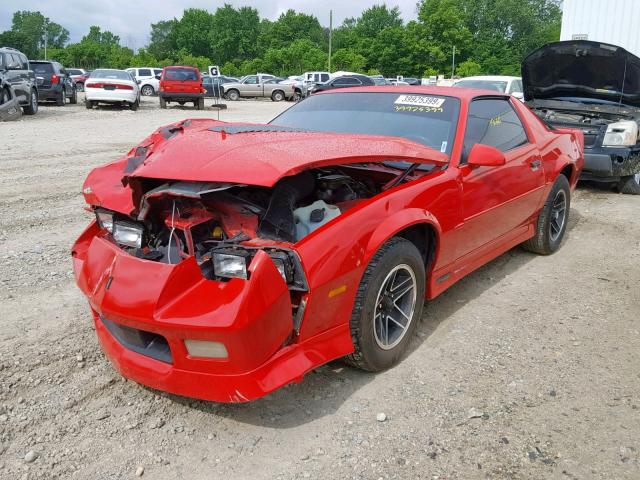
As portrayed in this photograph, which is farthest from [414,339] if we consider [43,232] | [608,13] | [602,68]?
[608,13]

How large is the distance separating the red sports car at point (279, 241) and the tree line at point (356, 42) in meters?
54.4

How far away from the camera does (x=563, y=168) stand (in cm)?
504

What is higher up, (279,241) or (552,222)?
(279,241)

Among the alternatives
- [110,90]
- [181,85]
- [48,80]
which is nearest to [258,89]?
[181,85]

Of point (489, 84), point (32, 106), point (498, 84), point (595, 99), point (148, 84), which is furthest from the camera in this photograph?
point (148, 84)

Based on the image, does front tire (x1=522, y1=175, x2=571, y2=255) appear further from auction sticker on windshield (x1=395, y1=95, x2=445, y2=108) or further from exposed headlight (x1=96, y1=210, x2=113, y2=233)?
exposed headlight (x1=96, y1=210, x2=113, y2=233)

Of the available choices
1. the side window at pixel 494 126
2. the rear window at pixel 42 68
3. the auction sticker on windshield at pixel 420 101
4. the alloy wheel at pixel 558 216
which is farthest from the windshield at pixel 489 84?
the rear window at pixel 42 68

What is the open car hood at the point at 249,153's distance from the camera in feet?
8.16

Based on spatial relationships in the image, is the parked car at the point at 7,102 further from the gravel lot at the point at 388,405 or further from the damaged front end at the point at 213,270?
the damaged front end at the point at 213,270

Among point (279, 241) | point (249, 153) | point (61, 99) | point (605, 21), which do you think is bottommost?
point (279, 241)

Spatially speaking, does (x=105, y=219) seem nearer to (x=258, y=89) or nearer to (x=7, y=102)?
(x=7, y=102)

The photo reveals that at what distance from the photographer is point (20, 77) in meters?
14.8

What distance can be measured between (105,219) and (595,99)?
24.1 feet

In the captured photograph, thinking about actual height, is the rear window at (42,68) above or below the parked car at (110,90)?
above
